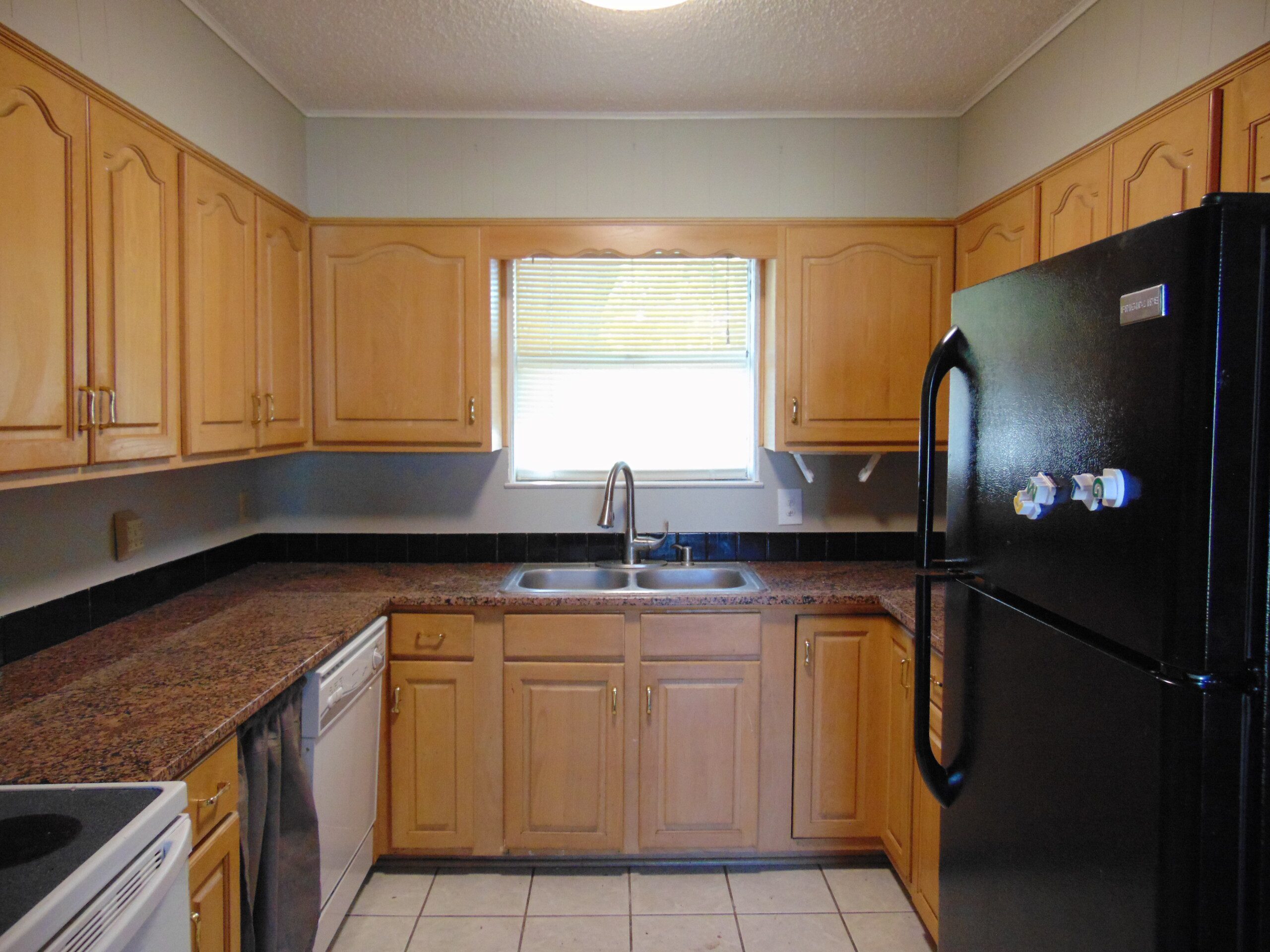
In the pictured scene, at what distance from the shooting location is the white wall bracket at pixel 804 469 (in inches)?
113

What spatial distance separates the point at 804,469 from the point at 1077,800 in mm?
1962

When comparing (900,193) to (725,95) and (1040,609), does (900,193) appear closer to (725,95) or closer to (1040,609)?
(725,95)

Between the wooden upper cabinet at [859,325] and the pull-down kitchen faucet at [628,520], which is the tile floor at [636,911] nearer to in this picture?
the pull-down kitchen faucet at [628,520]

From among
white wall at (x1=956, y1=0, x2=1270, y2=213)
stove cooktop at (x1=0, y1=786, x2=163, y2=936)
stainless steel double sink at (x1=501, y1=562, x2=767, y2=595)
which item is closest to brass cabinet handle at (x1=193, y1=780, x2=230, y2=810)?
stove cooktop at (x1=0, y1=786, x2=163, y2=936)

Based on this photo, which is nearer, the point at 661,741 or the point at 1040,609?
the point at 1040,609

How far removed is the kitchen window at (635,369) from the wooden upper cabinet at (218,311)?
93 centimetres

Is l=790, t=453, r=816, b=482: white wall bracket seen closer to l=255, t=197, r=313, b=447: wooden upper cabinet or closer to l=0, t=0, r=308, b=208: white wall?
l=255, t=197, r=313, b=447: wooden upper cabinet

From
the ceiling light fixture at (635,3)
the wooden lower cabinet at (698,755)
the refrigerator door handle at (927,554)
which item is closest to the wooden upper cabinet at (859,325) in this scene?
the wooden lower cabinet at (698,755)

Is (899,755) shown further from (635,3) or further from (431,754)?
(635,3)

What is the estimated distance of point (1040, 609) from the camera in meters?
1.08

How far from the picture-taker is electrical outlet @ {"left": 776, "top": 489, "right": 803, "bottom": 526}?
293cm

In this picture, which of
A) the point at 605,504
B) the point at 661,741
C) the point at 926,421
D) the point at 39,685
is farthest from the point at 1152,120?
the point at 39,685

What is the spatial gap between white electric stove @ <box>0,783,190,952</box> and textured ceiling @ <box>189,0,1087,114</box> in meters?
1.86

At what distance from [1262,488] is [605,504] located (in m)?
2.08
